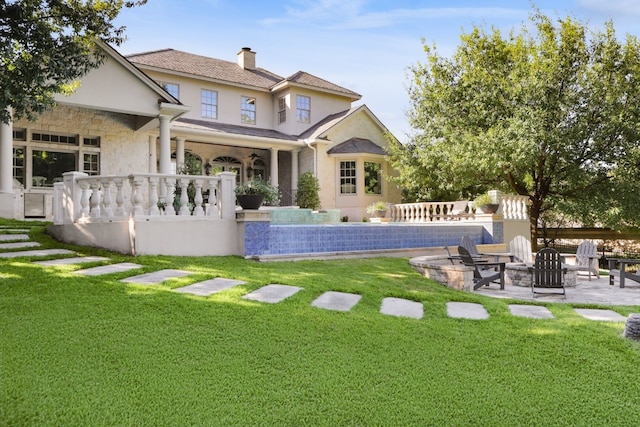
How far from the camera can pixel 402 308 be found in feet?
18.7

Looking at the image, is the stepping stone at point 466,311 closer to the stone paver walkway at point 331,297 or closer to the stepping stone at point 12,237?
the stone paver walkway at point 331,297

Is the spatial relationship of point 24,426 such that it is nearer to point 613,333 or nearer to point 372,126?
point 613,333

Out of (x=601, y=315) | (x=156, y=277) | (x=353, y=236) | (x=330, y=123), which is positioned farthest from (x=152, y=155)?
(x=601, y=315)

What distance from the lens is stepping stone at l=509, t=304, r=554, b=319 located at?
222 inches

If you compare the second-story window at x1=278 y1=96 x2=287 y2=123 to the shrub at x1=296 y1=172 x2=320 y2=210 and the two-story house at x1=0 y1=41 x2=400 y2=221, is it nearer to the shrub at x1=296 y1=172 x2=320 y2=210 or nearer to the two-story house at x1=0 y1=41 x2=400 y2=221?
the two-story house at x1=0 y1=41 x2=400 y2=221

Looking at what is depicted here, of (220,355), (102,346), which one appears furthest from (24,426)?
(220,355)

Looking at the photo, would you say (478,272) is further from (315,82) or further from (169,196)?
(315,82)

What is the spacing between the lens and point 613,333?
15.8 feet

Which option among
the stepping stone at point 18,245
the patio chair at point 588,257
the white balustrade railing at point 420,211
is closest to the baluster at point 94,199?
the stepping stone at point 18,245

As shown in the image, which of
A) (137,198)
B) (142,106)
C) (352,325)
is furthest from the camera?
(142,106)

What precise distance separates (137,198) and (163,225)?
2.14ft

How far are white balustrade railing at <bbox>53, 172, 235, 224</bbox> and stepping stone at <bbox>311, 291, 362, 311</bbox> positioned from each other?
12.2ft

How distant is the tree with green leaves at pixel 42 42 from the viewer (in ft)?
24.5

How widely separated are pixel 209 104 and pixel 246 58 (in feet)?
14.4
